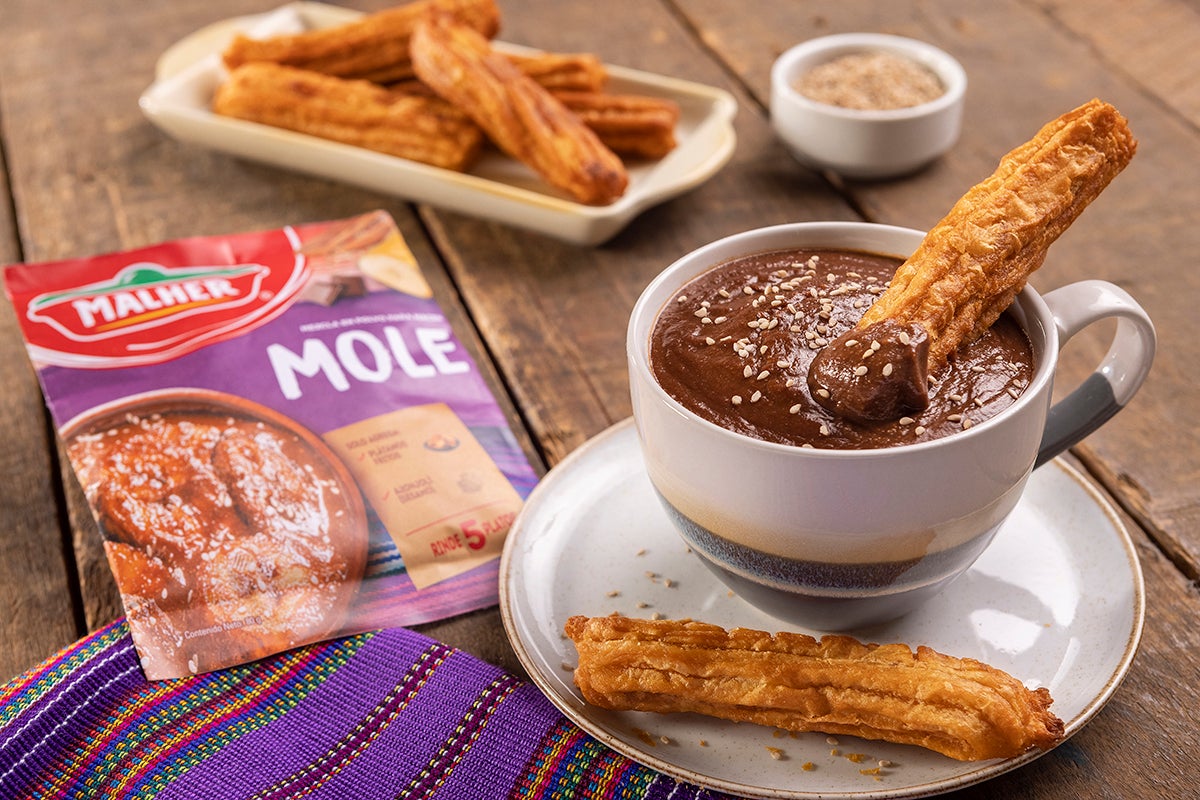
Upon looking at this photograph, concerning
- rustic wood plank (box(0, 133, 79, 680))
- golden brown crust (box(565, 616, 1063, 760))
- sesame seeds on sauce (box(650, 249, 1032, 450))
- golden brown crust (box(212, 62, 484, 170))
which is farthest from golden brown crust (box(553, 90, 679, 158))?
golden brown crust (box(565, 616, 1063, 760))

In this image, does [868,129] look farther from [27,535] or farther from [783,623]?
[27,535]

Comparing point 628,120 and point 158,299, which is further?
point 628,120

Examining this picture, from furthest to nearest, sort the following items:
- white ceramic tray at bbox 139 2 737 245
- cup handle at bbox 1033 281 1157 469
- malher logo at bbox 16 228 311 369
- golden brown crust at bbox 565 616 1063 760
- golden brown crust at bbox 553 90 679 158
Result: golden brown crust at bbox 553 90 679 158, white ceramic tray at bbox 139 2 737 245, malher logo at bbox 16 228 311 369, cup handle at bbox 1033 281 1157 469, golden brown crust at bbox 565 616 1063 760

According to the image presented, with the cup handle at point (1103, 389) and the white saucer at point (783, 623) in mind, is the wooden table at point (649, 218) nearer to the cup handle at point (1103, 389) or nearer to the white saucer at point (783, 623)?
the white saucer at point (783, 623)

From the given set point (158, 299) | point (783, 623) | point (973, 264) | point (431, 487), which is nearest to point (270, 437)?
point (431, 487)

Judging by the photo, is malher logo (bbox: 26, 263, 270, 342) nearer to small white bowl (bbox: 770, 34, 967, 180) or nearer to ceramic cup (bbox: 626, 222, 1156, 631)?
ceramic cup (bbox: 626, 222, 1156, 631)

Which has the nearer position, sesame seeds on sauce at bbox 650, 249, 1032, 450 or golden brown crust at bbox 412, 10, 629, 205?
sesame seeds on sauce at bbox 650, 249, 1032, 450

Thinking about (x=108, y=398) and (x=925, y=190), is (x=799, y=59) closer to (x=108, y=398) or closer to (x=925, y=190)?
(x=925, y=190)
